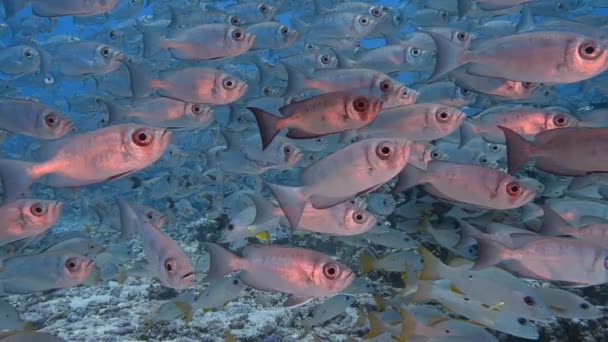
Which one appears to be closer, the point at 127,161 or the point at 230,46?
the point at 127,161

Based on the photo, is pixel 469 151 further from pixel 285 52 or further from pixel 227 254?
pixel 285 52

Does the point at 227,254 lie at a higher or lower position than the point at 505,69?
lower

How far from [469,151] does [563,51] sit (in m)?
3.36

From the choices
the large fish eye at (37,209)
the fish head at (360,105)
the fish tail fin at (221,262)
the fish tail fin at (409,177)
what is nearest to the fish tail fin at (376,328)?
the fish tail fin at (409,177)

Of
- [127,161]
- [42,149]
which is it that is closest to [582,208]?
[127,161]

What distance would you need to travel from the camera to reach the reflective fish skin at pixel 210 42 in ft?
16.6

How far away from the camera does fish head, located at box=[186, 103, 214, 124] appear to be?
18.0 ft

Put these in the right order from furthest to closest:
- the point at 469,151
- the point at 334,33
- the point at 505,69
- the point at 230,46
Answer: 1. the point at 334,33
2. the point at 469,151
3. the point at 230,46
4. the point at 505,69

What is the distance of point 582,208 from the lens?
4.94 meters

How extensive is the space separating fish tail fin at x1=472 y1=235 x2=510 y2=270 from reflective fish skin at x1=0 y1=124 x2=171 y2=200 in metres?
2.32

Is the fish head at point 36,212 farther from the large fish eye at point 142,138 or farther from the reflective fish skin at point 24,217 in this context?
the large fish eye at point 142,138

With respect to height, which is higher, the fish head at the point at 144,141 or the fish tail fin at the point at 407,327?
the fish head at the point at 144,141

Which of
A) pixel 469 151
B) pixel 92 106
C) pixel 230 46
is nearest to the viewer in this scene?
pixel 230 46

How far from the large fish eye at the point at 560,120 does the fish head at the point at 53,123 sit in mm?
4891
